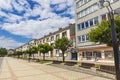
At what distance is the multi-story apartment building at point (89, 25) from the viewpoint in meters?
36.9

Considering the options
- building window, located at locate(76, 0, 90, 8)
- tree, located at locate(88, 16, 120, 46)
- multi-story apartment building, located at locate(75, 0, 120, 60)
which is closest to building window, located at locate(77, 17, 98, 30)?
multi-story apartment building, located at locate(75, 0, 120, 60)

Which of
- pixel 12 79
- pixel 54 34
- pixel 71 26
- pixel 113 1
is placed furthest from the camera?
pixel 54 34

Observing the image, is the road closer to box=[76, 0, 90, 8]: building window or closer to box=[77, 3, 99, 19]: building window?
box=[77, 3, 99, 19]: building window

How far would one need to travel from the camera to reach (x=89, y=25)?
140 ft

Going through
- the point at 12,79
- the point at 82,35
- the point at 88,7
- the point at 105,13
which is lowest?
the point at 12,79

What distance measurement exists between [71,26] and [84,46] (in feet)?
40.9

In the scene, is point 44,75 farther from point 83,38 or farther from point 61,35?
point 61,35

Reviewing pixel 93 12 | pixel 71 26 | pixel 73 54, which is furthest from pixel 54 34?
pixel 93 12

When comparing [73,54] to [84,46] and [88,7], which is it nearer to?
[84,46]

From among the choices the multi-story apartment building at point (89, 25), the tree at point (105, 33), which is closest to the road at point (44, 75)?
the tree at point (105, 33)

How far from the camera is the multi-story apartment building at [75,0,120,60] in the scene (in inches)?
1451

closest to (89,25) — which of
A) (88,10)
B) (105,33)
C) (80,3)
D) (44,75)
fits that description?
(88,10)

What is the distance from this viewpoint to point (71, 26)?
56.1 metres

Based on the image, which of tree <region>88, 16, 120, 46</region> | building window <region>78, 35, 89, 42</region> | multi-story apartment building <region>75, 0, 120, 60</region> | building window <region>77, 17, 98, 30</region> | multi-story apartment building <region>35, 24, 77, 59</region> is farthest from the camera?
multi-story apartment building <region>35, 24, 77, 59</region>
